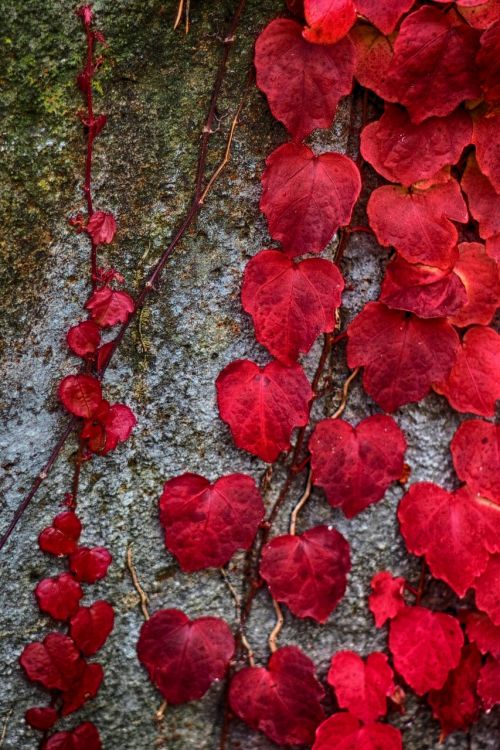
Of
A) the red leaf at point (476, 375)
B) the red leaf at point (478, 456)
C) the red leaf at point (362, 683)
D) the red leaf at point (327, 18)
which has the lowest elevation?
the red leaf at point (362, 683)

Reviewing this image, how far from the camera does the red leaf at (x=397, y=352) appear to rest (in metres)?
1.27

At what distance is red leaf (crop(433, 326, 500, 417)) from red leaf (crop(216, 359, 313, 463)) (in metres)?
0.29

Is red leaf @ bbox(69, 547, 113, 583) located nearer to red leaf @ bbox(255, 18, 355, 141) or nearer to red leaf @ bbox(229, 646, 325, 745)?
red leaf @ bbox(229, 646, 325, 745)

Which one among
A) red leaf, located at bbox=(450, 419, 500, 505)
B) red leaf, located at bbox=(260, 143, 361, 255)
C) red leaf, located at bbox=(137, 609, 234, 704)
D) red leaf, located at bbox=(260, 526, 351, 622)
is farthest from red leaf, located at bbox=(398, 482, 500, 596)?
red leaf, located at bbox=(260, 143, 361, 255)

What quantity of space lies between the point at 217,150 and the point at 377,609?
0.97 meters

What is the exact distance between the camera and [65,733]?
127 centimetres

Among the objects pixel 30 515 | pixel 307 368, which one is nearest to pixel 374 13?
pixel 307 368

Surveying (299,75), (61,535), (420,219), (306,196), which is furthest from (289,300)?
(61,535)

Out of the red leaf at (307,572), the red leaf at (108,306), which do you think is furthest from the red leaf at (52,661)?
the red leaf at (108,306)

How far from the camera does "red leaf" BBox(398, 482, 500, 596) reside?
130cm

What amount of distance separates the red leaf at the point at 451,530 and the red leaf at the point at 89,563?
0.59 metres

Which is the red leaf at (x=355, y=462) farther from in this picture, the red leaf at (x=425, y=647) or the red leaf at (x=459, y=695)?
the red leaf at (x=459, y=695)

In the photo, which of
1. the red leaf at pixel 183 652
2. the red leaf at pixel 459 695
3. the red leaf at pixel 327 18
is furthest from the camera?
the red leaf at pixel 459 695

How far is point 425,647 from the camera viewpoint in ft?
4.35
